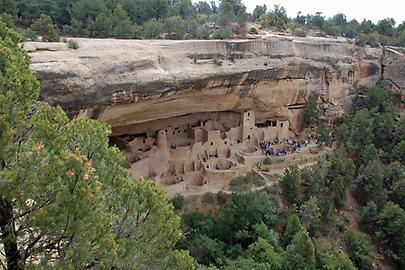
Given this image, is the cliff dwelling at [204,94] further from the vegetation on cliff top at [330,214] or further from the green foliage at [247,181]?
the vegetation on cliff top at [330,214]

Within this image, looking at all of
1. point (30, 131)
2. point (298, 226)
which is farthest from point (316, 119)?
point (30, 131)

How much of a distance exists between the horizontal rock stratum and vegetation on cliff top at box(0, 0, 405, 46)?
6.18ft

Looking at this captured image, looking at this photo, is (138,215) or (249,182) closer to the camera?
(138,215)

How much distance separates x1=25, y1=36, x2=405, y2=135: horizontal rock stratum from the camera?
40.5 feet

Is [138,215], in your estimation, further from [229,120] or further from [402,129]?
[402,129]

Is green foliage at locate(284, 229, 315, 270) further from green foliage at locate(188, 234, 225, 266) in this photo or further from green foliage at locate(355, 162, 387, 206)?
green foliage at locate(355, 162, 387, 206)

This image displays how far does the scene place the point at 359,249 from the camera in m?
16.9

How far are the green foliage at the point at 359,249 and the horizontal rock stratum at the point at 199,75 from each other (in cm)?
598

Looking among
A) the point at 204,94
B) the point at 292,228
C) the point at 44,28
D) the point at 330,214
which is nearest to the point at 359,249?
the point at 330,214

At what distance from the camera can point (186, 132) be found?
19.2 metres

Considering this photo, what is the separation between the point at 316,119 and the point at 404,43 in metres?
8.70

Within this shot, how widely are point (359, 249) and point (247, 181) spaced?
15.1ft

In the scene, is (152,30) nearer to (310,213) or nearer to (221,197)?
(221,197)

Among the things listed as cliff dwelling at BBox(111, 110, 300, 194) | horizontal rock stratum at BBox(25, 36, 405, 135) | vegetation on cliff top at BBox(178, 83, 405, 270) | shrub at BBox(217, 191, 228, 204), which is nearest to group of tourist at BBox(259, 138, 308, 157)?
cliff dwelling at BBox(111, 110, 300, 194)
